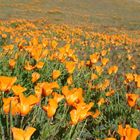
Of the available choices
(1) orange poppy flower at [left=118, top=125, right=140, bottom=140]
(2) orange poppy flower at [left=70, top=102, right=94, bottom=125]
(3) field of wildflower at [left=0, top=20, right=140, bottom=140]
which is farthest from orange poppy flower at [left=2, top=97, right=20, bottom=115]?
(1) orange poppy flower at [left=118, top=125, right=140, bottom=140]

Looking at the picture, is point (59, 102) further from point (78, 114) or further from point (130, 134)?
point (130, 134)

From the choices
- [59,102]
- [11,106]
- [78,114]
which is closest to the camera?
[11,106]

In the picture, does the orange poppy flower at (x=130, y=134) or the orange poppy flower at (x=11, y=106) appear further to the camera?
the orange poppy flower at (x=11, y=106)

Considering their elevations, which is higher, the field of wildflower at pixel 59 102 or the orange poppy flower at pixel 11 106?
the orange poppy flower at pixel 11 106

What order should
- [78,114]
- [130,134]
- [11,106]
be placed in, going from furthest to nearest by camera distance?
[78,114]
[11,106]
[130,134]

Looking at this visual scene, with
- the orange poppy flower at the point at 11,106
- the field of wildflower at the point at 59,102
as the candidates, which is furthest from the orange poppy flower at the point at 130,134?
the orange poppy flower at the point at 11,106

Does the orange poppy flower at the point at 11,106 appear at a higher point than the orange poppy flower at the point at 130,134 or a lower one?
higher

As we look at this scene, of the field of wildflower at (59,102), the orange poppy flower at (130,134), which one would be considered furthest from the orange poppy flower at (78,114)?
the orange poppy flower at (130,134)

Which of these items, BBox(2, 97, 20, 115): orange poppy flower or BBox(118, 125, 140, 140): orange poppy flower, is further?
BBox(2, 97, 20, 115): orange poppy flower

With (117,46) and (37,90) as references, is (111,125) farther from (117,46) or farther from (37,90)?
(117,46)

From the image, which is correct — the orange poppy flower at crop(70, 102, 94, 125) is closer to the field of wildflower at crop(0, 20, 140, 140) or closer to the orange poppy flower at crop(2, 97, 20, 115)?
the field of wildflower at crop(0, 20, 140, 140)

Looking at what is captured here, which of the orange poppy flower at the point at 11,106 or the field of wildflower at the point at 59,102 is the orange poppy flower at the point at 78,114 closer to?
the field of wildflower at the point at 59,102

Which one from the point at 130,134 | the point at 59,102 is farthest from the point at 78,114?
the point at 59,102

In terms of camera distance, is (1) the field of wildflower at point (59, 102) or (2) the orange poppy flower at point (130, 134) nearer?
(2) the orange poppy flower at point (130, 134)
